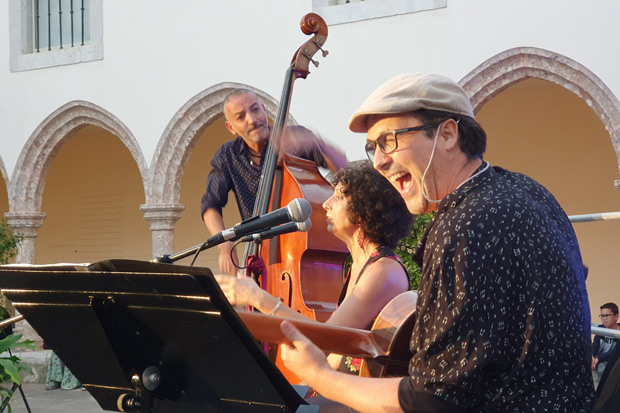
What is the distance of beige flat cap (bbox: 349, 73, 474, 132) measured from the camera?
1.93 metres

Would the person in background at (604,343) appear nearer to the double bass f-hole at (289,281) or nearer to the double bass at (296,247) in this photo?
the double bass at (296,247)

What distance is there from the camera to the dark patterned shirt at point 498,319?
173 cm

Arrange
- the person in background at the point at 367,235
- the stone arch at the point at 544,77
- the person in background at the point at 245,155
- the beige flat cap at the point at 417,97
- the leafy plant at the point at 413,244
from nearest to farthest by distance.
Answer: the beige flat cap at the point at 417,97 < the person in background at the point at 367,235 < the person in background at the point at 245,155 < the leafy plant at the point at 413,244 < the stone arch at the point at 544,77

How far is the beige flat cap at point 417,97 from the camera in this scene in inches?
76.1

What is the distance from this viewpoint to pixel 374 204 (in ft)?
10.5

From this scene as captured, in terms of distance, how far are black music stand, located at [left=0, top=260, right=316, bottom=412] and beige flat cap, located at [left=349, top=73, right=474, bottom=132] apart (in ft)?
1.62

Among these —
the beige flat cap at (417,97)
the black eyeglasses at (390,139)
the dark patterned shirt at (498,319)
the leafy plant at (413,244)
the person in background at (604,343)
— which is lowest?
the person in background at (604,343)

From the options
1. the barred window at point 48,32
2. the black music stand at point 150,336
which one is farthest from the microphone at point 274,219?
the barred window at point 48,32

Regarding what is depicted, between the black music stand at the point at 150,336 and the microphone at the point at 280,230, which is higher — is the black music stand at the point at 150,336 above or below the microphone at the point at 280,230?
below

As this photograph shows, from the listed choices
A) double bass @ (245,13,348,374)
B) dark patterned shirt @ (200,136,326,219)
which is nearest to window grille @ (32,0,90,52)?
dark patterned shirt @ (200,136,326,219)

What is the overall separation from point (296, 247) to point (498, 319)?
2475 millimetres

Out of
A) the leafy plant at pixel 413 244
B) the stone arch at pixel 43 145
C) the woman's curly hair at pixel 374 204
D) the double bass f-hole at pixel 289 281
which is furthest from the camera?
the stone arch at pixel 43 145

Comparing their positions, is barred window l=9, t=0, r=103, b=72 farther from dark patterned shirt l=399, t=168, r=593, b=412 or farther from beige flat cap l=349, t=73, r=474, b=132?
dark patterned shirt l=399, t=168, r=593, b=412

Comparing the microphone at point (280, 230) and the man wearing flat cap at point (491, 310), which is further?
the microphone at point (280, 230)
